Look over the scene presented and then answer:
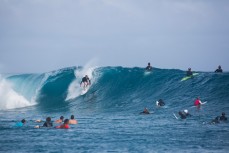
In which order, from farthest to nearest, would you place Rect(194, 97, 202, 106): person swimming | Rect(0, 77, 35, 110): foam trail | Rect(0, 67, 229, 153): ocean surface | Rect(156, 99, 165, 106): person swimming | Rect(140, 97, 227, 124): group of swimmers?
Rect(0, 77, 35, 110): foam trail
Rect(156, 99, 165, 106): person swimming
Rect(194, 97, 202, 106): person swimming
Rect(140, 97, 227, 124): group of swimmers
Rect(0, 67, 229, 153): ocean surface

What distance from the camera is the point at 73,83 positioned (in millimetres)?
37406

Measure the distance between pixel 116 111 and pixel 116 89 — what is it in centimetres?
801

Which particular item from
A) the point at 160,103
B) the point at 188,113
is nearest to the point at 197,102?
the point at 160,103

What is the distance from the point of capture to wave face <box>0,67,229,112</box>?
87.3 ft

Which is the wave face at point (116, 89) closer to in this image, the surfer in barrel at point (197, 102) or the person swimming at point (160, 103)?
the person swimming at point (160, 103)

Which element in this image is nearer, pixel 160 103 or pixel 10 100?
pixel 160 103

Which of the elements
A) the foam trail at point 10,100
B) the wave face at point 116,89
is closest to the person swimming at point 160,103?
the wave face at point 116,89

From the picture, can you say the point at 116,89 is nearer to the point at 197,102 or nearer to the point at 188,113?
the point at 197,102

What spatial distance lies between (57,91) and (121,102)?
9.77 metres

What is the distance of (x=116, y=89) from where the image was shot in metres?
32.8

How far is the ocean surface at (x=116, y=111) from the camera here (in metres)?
14.6

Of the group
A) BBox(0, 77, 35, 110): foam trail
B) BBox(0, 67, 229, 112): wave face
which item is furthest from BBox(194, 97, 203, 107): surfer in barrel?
BBox(0, 77, 35, 110): foam trail

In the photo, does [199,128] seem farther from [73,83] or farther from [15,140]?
[73,83]

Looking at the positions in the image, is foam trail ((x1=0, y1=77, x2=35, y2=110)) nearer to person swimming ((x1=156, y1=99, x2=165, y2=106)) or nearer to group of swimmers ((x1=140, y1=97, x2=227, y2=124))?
person swimming ((x1=156, y1=99, x2=165, y2=106))
